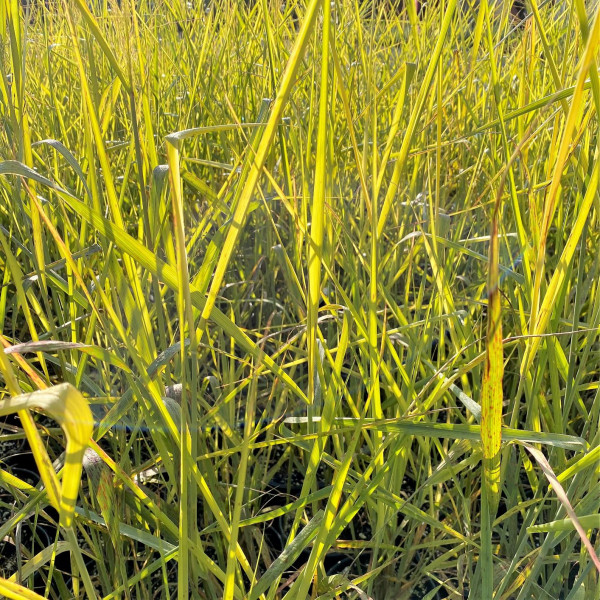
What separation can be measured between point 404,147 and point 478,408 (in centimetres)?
20

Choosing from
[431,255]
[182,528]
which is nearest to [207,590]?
[182,528]

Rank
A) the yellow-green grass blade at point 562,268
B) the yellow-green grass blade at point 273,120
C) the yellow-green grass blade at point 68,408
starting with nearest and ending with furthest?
the yellow-green grass blade at point 68,408
the yellow-green grass blade at point 273,120
the yellow-green grass blade at point 562,268

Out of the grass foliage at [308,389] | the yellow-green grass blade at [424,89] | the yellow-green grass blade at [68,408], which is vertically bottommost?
the grass foliage at [308,389]

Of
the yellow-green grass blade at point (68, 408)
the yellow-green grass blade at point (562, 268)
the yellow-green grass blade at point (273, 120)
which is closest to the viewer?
the yellow-green grass blade at point (68, 408)

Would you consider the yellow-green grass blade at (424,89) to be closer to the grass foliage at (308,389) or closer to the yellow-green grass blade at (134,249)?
the grass foliage at (308,389)

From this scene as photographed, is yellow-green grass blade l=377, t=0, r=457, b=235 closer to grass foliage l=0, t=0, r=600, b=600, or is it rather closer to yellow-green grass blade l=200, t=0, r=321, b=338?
grass foliage l=0, t=0, r=600, b=600

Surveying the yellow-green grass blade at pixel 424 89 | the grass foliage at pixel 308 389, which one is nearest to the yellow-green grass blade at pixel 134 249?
the grass foliage at pixel 308 389

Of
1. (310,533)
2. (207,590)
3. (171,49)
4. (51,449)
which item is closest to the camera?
(310,533)

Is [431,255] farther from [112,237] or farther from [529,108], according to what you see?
[112,237]

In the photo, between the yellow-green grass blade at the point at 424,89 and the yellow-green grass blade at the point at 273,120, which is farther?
the yellow-green grass blade at the point at 424,89

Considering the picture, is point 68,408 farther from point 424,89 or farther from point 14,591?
point 424,89

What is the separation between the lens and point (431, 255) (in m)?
0.59

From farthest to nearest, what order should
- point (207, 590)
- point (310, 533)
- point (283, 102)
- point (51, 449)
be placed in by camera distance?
point (51, 449) → point (207, 590) → point (310, 533) → point (283, 102)

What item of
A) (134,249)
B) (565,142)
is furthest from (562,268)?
(134,249)
